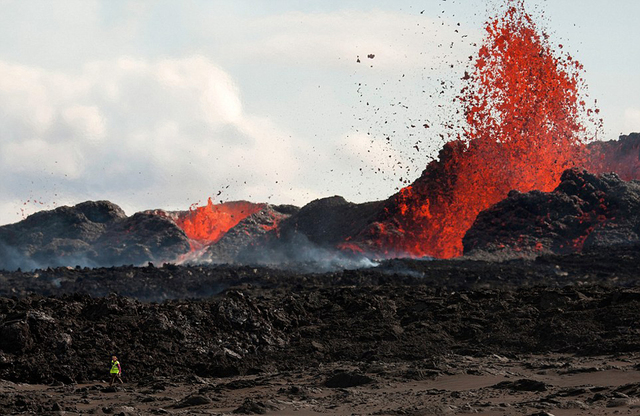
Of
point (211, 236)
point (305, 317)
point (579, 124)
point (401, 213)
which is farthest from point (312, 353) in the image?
point (211, 236)

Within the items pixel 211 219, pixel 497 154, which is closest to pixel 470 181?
pixel 497 154

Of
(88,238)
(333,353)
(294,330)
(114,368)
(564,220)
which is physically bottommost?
(333,353)

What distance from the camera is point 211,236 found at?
9281 centimetres

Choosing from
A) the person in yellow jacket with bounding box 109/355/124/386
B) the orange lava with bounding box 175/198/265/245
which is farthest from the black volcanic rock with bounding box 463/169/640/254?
the person in yellow jacket with bounding box 109/355/124/386

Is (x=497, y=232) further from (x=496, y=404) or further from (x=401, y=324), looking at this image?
(x=496, y=404)

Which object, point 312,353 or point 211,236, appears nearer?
point 312,353

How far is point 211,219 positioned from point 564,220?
46.8 meters

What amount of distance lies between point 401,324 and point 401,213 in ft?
151

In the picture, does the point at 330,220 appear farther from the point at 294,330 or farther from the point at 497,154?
the point at 294,330

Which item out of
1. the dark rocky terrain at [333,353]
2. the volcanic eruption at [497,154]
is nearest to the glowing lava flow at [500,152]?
the volcanic eruption at [497,154]

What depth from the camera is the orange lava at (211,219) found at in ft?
305

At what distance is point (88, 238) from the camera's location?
87.0m

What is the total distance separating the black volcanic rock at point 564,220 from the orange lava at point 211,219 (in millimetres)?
38452

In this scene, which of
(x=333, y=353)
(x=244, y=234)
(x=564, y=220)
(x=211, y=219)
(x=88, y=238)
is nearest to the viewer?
(x=333, y=353)
